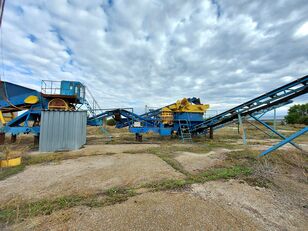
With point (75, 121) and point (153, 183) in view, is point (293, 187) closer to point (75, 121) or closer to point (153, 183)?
point (153, 183)

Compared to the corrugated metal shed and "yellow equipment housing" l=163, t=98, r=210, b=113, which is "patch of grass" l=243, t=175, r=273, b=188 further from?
the corrugated metal shed

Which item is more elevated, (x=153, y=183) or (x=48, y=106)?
(x=48, y=106)

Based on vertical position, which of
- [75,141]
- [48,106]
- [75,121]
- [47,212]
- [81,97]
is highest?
[81,97]

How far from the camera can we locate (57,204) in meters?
3.13

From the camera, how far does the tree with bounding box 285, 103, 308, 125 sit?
38.4m

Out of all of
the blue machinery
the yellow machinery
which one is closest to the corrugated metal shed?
the blue machinery

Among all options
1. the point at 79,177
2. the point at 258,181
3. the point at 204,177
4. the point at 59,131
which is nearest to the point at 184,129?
the point at 204,177

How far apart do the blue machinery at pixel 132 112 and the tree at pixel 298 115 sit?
4082 cm

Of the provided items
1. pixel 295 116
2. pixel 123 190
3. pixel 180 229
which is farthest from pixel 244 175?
pixel 295 116

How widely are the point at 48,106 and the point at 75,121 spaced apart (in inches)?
124

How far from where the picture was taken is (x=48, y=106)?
1076cm

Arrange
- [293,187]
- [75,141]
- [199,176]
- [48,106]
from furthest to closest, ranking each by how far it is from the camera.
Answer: [48,106]
[75,141]
[199,176]
[293,187]

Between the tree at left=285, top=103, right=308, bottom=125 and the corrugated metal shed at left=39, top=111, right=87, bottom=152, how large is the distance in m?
49.0

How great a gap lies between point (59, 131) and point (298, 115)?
5422 centimetres
